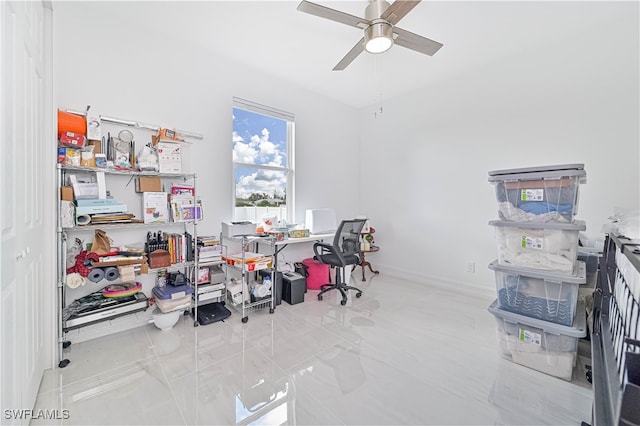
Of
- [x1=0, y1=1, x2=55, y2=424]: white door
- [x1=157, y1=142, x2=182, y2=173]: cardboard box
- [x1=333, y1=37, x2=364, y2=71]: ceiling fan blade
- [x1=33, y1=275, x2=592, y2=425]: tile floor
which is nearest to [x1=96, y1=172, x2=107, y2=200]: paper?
[x1=0, y1=1, x2=55, y2=424]: white door

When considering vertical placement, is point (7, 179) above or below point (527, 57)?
below

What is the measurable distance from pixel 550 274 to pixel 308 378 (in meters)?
1.73

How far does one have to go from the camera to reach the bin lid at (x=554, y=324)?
1664mm

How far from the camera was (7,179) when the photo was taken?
1021mm

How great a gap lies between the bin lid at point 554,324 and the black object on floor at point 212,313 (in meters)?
2.35

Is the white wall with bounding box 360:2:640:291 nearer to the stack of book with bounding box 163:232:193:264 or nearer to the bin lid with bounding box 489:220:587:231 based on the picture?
the bin lid with bounding box 489:220:587:231

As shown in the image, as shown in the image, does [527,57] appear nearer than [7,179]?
No

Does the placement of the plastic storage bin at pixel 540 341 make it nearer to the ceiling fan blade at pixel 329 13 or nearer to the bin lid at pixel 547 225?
the bin lid at pixel 547 225

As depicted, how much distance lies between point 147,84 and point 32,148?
4.39 feet

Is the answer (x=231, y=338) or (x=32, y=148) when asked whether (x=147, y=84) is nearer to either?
(x=32, y=148)

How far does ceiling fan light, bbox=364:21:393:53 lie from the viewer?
192cm

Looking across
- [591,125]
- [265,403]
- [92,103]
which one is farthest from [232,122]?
[591,125]

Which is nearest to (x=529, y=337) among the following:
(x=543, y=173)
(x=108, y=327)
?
(x=543, y=173)

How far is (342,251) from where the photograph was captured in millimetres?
3168
